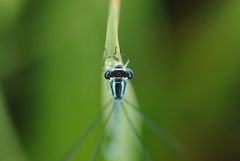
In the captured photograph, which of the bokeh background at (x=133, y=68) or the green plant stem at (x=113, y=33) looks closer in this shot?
the green plant stem at (x=113, y=33)

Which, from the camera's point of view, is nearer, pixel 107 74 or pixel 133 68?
pixel 107 74

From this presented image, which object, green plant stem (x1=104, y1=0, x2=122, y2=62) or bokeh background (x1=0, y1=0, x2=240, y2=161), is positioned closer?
green plant stem (x1=104, y1=0, x2=122, y2=62)

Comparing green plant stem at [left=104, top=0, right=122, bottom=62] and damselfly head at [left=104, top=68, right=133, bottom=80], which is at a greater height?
green plant stem at [left=104, top=0, right=122, bottom=62]

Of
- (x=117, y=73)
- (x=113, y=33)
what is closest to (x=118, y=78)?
(x=117, y=73)

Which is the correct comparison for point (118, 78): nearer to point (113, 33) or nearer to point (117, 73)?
point (117, 73)

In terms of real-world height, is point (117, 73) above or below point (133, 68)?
below
